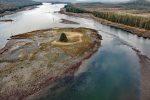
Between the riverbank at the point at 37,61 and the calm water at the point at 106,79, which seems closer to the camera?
the calm water at the point at 106,79

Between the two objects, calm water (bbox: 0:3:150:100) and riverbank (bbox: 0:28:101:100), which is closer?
calm water (bbox: 0:3:150:100)

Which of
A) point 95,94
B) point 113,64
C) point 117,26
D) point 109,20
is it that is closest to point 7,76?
point 95,94

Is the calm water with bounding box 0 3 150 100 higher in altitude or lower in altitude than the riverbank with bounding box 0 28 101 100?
lower

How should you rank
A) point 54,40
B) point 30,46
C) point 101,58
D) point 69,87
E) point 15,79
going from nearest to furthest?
point 69,87, point 15,79, point 101,58, point 30,46, point 54,40

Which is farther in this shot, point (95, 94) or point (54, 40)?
point (54, 40)

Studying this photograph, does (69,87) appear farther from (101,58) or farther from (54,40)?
(54,40)

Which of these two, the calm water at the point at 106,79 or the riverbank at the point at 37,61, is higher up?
the riverbank at the point at 37,61

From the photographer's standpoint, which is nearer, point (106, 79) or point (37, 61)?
point (106, 79)

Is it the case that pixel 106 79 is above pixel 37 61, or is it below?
below
